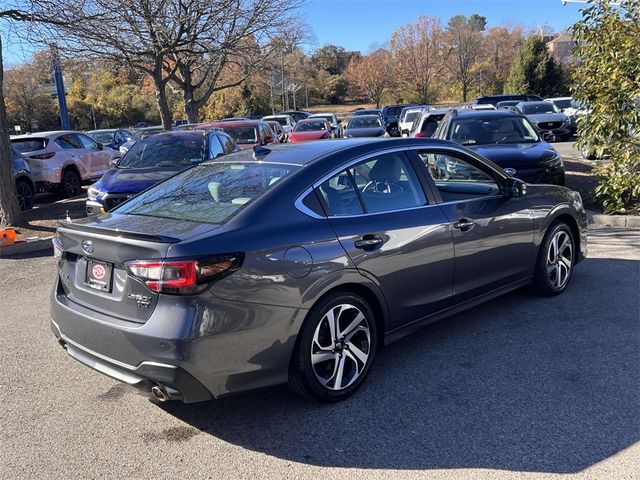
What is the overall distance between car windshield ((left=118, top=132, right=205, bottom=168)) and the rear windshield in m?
5.50

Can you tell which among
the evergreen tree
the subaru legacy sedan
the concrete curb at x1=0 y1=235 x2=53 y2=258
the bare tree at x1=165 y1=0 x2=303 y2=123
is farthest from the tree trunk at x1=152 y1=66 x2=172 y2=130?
the evergreen tree

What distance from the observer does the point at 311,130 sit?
65.9ft

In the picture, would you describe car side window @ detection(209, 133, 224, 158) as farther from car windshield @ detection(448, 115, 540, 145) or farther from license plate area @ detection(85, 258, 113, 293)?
license plate area @ detection(85, 258, 113, 293)

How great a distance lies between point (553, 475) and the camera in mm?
2916

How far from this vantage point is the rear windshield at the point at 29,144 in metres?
14.1

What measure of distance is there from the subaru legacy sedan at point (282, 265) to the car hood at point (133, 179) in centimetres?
419

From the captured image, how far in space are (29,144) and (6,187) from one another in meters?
4.70

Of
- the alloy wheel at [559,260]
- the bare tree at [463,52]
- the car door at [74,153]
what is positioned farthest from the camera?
the bare tree at [463,52]

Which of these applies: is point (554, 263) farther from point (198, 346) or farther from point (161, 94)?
point (161, 94)

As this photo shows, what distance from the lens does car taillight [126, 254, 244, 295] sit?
120 inches

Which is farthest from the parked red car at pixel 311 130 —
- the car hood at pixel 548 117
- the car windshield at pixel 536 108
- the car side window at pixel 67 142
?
the car windshield at pixel 536 108

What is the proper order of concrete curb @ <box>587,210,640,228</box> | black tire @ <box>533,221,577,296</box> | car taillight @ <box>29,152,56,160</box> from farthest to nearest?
car taillight @ <box>29,152,56,160</box> < concrete curb @ <box>587,210,640,228</box> < black tire @ <box>533,221,577,296</box>

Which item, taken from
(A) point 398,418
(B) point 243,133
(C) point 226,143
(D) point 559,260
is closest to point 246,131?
(B) point 243,133

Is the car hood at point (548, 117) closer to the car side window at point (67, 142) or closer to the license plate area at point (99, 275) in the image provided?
the car side window at point (67, 142)
